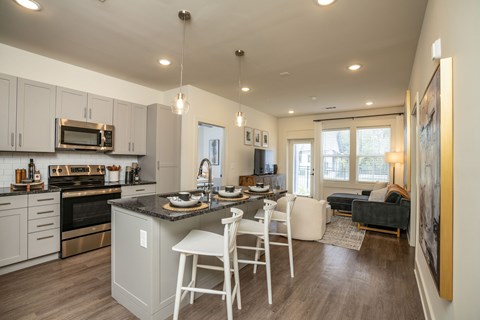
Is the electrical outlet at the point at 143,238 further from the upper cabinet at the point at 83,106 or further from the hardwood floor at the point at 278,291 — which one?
the upper cabinet at the point at 83,106

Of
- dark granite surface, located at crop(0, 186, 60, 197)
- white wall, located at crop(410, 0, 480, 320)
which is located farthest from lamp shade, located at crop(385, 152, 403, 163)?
dark granite surface, located at crop(0, 186, 60, 197)

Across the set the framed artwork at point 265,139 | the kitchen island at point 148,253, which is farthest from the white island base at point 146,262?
the framed artwork at point 265,139

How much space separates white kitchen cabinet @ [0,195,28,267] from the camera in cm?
262

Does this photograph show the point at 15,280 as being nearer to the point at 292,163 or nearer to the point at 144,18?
the point at 144,18

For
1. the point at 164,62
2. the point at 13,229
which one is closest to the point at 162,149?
the point at 164,62

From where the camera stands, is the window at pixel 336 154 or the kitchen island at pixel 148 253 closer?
the kitchen island at pixel 148 253

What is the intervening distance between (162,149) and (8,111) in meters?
2.00

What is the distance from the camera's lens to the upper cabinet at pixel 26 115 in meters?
2.82

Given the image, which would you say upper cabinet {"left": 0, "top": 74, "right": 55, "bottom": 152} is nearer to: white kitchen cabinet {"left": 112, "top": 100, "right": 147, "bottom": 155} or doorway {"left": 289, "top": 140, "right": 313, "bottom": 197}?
white kitchen cabinet {"left": 112, "top": 100, "right": 147, "bottom": 155}

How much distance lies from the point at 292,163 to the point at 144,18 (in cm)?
626

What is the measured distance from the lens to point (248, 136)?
20.5 ft

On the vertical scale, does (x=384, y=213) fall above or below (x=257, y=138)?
below

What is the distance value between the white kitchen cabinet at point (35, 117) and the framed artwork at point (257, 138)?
4.39 meters

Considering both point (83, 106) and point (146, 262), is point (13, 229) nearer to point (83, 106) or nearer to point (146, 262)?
point (83, 106)
